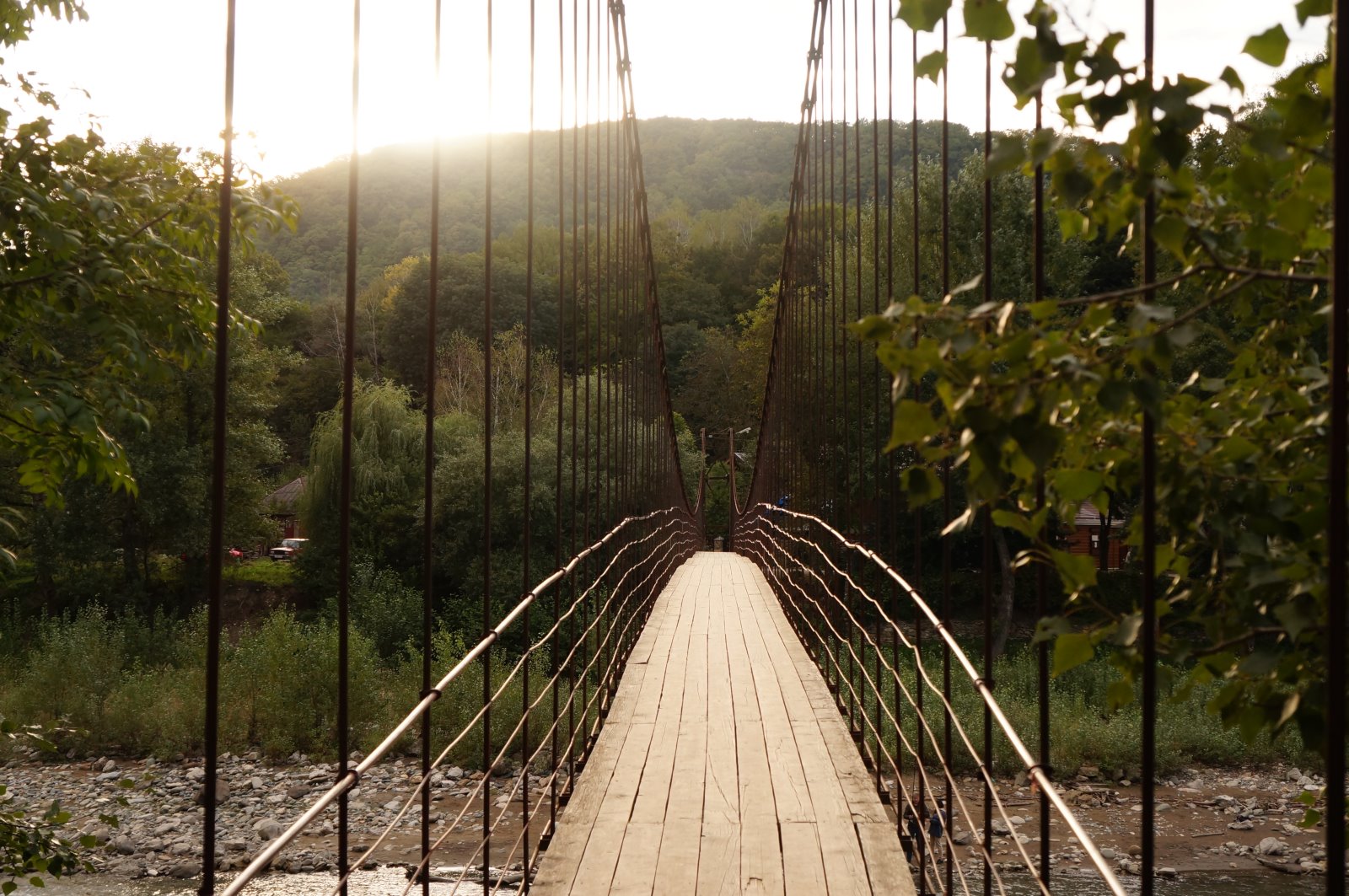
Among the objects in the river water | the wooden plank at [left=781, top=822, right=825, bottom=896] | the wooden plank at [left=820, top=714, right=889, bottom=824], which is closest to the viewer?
the wooden plank at [left=781, top=822, right=825, bottom=896]

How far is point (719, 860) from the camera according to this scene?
2562mm

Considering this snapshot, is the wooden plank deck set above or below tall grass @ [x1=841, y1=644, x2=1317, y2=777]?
above

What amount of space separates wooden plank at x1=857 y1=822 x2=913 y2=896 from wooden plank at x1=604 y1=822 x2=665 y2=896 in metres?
0.50

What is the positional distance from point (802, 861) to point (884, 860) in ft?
0.66

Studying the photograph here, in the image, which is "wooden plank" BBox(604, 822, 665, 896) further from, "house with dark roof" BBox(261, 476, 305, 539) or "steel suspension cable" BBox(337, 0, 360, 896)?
"house with dark roof" BBox(261, 476, 305, 539)

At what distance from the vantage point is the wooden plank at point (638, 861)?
2389 millimetres

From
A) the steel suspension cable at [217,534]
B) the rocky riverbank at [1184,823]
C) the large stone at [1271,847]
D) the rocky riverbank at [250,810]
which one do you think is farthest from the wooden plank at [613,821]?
the large stone at [1271,847]

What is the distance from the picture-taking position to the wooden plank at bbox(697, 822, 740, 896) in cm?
238

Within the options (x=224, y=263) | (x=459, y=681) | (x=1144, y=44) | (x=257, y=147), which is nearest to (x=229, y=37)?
(x=224, y=263)

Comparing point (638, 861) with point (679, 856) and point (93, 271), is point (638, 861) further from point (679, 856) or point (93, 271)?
point (93, 271)

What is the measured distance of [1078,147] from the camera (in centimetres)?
96

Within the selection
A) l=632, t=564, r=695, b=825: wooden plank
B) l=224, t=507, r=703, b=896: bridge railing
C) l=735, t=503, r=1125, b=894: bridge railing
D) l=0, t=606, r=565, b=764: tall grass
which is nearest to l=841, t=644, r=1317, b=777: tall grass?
l=224, t=507, r=703, b=896: bridge railing

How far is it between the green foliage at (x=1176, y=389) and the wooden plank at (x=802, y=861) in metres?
1.47

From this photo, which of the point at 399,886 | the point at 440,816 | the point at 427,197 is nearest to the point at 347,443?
the point at 399,886
